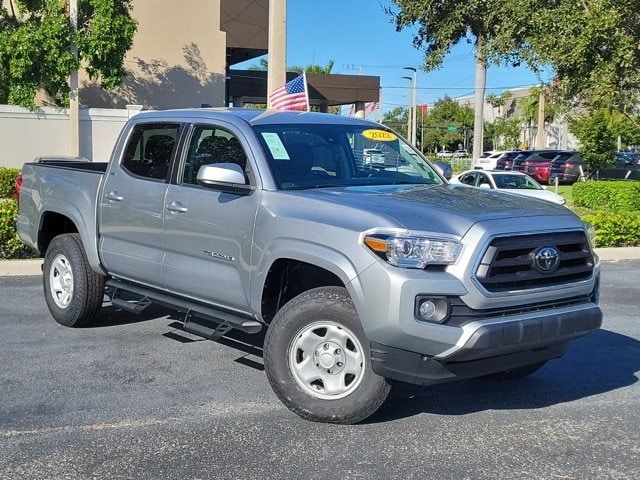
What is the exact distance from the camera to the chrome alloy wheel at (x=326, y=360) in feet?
14.7

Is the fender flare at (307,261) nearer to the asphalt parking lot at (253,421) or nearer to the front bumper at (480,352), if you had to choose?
the front bumper at (480,352)

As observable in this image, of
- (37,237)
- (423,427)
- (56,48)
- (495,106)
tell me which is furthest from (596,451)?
(495,106)

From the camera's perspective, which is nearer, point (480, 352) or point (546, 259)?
point (480, 352)

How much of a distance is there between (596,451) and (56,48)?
19.5 metres

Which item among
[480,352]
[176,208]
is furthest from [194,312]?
[480,352]

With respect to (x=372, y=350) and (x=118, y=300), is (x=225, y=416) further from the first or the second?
(x=118, y=300)

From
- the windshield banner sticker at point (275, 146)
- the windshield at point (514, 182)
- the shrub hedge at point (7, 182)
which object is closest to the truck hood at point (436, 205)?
the windshield banner sticker at point (275, 146)

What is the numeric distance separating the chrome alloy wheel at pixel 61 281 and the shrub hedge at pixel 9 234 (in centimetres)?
349

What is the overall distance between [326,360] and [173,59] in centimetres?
2566

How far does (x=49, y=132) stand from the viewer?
76.6 feet

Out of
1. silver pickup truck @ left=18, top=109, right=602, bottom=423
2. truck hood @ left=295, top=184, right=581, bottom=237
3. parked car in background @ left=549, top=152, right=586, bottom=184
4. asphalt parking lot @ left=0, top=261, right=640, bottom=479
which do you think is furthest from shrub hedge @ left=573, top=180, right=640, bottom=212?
truck hood @ left=295, top=184, right=581, bottom=237

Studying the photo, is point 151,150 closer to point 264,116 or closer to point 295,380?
point 264,116

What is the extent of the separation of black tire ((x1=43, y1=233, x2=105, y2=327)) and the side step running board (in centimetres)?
28

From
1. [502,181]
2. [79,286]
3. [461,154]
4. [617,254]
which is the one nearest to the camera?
[79,286]
